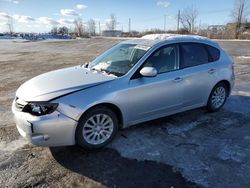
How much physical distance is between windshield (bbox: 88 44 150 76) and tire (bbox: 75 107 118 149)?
0.72 meters

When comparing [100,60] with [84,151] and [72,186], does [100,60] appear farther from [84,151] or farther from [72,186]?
[72,186]

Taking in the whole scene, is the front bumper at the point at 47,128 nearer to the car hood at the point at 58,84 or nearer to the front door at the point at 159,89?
the car hood at the point at 58,84

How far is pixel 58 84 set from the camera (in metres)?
3.96

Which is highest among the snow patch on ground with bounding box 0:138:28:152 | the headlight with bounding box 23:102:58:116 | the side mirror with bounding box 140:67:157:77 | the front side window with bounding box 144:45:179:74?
the front side window with bounding box 144:45:179:74

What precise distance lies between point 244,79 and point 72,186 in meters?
7.67

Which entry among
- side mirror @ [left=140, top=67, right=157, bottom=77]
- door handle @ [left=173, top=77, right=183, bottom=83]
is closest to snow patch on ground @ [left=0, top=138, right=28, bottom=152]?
side mirror @ [left=140, top=67, right=157, bottom=77]

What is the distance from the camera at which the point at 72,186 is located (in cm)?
319

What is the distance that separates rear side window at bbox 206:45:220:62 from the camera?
215 inches

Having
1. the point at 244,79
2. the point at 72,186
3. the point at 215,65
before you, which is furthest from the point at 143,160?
the point at 244,79

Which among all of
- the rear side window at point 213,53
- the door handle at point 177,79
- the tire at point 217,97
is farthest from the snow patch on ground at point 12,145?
the rear side window at point 213,53

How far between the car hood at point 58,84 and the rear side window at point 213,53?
2.43 m

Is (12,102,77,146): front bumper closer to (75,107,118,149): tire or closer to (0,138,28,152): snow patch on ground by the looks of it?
(75,107,118,149): tire

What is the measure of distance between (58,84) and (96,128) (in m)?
0.88

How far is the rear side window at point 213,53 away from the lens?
5.47 m
